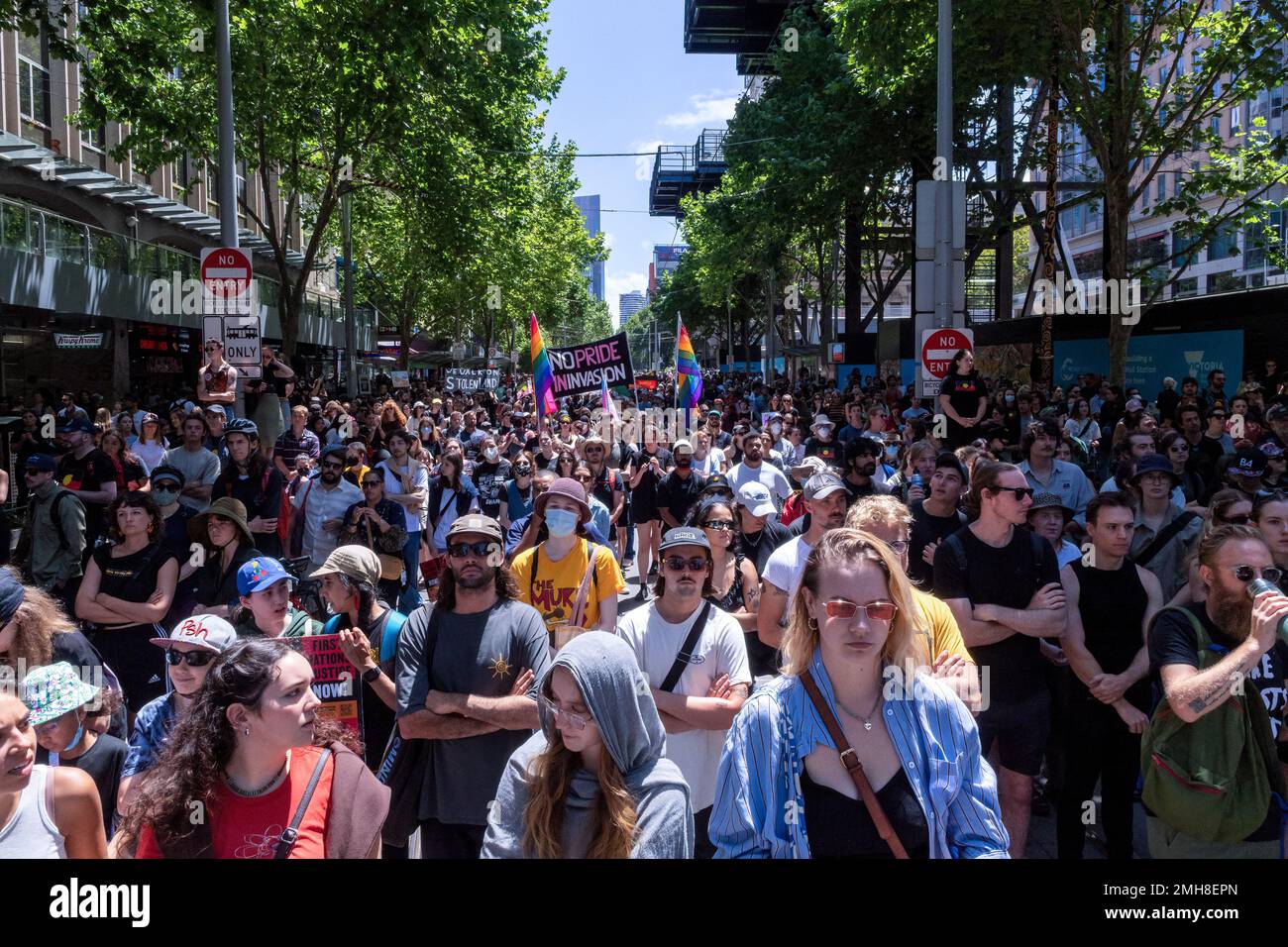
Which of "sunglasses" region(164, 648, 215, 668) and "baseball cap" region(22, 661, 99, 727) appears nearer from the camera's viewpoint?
"baseball cap" region(22, 661, 99, 727)

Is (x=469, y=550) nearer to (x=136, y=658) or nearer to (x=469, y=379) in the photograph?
(x=136, y=658)

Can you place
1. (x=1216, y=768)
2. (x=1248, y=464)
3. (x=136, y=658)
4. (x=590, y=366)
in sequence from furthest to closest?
(x=590, y=366) < (x=1248, y=464) < (x=136, y=658) < (x=1216, y=768)

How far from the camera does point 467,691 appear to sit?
4.20m

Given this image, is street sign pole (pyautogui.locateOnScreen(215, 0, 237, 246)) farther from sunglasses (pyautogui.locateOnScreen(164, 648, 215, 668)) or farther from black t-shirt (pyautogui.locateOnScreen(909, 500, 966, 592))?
sunglasses (pyautogui.locateOnScreen(164, 648, 215, 668))

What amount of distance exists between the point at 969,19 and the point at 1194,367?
7.93 m

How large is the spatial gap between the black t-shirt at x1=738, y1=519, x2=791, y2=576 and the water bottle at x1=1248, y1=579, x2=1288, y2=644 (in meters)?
3.66

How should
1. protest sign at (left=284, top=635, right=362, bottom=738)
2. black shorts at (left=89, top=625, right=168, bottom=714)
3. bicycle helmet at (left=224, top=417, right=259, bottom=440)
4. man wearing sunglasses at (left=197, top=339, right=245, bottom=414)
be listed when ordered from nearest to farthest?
protest sign at (left=284, top=635, right=362, bottom=738) < black shorts at (left=89, top=625, right=168, bottom=714) < bicycle helmet at (left=224, top=417, right=259, bottom=440) < man wearing sunglasses at (left=197, top=339, right=245, bottom=414)

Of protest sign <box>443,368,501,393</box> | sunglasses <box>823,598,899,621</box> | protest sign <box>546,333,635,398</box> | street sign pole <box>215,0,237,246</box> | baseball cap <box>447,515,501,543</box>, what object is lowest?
sunglasses <box>823,598,899,621</box>

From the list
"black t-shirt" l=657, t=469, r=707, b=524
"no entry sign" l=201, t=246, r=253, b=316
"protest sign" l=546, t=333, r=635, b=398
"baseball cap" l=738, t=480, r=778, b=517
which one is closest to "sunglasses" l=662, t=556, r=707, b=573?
"baseball cap" l=738, t=480, r=778, b=517

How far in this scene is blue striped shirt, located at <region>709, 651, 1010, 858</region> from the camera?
8.81 ft

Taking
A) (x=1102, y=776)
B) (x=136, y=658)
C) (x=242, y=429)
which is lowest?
(x=1102, y=776)

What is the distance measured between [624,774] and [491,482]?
8605 mm

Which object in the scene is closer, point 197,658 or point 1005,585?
point 197,658

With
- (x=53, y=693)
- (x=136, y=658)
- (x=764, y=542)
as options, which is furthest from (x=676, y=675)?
(x=136, y=658)
